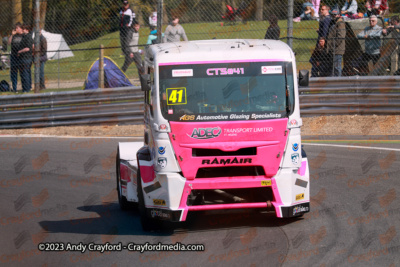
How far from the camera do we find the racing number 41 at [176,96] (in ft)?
27.1

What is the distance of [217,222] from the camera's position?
28.4ft

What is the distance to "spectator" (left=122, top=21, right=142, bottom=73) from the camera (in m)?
17.8

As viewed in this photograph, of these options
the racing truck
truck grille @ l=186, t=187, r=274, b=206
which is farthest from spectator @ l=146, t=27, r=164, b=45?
truck grille @ l=186, t=187, r=274, b=206

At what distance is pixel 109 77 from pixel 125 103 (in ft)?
6.04

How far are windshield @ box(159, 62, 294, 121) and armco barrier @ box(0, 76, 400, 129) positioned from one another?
807 centimetres

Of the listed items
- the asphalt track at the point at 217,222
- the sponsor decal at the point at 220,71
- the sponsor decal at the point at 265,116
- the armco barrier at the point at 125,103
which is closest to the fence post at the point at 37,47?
the armco barrier at the point at 125,103

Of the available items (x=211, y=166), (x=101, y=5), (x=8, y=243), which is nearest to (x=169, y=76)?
(x=211, y=166)

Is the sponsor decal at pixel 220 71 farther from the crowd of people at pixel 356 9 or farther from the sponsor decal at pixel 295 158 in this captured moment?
the crowd of people at pixel 356 9

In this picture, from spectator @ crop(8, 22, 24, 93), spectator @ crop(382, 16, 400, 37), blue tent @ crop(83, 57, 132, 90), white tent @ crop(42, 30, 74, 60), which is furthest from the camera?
white tent @ crop(42, 30, 74, 60)

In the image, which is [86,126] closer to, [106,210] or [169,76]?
[106,210]

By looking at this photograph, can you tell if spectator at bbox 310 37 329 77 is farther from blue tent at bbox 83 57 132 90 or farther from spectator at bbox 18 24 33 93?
spectator at bbox 18 24 33 93

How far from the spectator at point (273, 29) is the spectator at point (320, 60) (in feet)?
3.73

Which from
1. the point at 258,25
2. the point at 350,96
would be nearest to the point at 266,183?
the point at 350,96

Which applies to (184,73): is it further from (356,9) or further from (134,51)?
(356,9)
